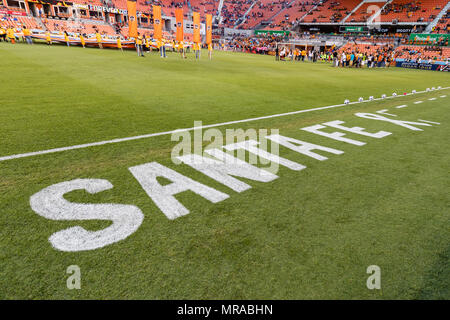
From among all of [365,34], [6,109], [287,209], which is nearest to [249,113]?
[287,209]

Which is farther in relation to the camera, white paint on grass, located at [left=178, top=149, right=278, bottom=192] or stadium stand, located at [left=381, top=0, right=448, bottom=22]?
stadium stand, located at [left=381, top=0, right=448, bottom=22]

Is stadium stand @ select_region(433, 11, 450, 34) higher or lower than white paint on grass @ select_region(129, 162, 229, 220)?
higher

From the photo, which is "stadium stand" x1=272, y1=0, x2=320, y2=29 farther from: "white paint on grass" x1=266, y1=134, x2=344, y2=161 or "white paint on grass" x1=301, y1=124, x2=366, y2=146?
"white paint on grass" x1=266, y1=134, x2=344, y2=161

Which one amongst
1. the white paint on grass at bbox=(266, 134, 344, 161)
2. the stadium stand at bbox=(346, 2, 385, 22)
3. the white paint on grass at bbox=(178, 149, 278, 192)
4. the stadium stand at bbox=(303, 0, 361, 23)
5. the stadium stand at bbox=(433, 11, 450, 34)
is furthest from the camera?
the stadium stand at bbox=(303, 0, 361, 23)

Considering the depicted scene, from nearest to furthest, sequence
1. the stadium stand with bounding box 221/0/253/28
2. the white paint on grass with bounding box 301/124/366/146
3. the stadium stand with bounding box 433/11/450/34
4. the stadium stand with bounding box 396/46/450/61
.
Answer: the white paint on grass with bounding box 301/124/366/146 < the stadium stand with bounding box 396/46/450/61 < the stadium stand with bounding box 433/11/450/34 < the stadium stand with bounding box 221/0/253/28

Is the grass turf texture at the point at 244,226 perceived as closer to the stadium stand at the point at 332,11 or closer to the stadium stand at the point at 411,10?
the stadium stand at the point at 411,10

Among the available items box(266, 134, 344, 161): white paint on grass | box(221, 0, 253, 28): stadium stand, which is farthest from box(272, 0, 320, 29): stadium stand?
box(266, 134, 344, 161): white paint on grass

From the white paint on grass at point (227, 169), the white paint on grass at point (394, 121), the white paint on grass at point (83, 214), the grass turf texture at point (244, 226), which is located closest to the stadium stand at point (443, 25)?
the white paint on grass at point (394, 121)

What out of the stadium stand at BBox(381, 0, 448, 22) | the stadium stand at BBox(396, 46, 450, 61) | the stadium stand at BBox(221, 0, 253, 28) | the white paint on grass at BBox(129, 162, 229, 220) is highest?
the stadium stand at BBox(221, 0, 253, 28)

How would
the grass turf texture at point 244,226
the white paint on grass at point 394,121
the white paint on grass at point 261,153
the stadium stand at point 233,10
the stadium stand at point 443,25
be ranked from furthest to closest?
the stadium stand at point 233,10 → the stadium stand at point 443,25 → the white paint on grass at point 394,121 → the white paint on grass at point 261,153 → the grass turf texture at point 244,226

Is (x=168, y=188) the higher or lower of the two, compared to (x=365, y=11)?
lower

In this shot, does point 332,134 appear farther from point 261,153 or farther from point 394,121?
point 394,121

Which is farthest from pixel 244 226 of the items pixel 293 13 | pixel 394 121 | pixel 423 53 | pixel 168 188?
pixel 293 13
